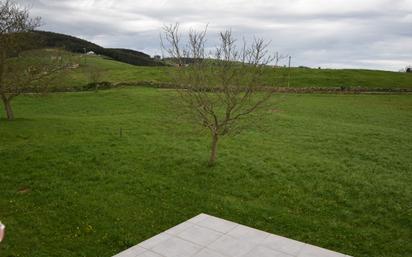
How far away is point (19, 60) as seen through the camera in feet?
76.3

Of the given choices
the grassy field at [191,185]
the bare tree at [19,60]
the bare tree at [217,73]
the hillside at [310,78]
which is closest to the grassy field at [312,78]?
the hillside at [310,78]

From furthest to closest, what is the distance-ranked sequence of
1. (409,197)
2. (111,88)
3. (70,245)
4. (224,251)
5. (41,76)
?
(111,88)
(41,76)
(409,197)
(70,245)
(224,251)

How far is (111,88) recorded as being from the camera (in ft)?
158

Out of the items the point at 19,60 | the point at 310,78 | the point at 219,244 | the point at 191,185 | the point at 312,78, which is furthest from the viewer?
the point at 312,78

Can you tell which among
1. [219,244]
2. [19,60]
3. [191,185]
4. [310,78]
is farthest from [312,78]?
[219,244]

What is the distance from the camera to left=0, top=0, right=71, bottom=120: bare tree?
2044 cm

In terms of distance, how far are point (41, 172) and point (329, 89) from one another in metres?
43.8

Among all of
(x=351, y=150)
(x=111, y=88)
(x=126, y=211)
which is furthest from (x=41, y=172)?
(x=111, y=88)

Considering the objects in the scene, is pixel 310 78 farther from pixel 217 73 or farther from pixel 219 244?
pixel 219 244

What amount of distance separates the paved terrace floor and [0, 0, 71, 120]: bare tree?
57.4 ft

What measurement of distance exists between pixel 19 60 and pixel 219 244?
21.6 metres

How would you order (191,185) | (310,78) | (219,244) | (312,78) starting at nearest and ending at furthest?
(219,244) < (191,185) < (310,78) < (312,78)

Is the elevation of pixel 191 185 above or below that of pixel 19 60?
below

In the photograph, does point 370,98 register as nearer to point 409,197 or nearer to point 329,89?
point 329,89
